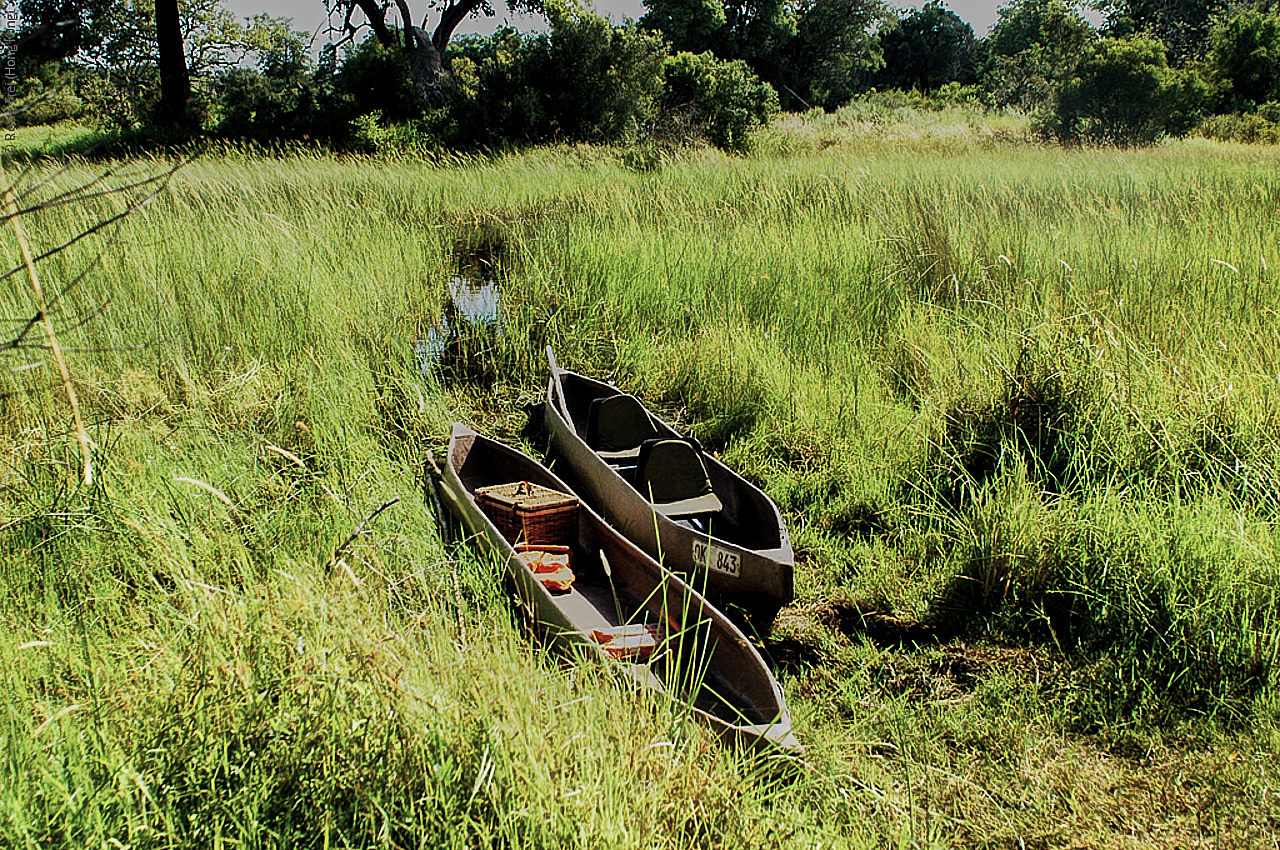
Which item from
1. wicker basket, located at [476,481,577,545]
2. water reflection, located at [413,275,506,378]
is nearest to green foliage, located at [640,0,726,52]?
water reflection, located at [413,275,506,378]

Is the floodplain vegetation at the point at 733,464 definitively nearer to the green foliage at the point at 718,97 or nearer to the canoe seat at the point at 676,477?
the canoe seat at the point at 676,477

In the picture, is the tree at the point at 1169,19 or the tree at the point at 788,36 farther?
the tree at the point at 788,36

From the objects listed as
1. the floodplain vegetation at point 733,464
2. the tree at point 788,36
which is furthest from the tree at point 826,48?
the floodplain vegetation at point 733,464

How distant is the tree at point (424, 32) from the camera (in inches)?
932

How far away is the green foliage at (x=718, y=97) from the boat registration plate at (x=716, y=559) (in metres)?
17.3

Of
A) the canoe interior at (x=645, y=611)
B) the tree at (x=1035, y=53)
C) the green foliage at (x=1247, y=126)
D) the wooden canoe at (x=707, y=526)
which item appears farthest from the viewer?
the tree at (x=1035, y=53)

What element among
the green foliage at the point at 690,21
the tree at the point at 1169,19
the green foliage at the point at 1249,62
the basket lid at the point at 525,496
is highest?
the green foliage at the point at 690,21

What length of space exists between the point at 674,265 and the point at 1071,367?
14.0 feet

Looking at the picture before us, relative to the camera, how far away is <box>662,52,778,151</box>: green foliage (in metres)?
21.2

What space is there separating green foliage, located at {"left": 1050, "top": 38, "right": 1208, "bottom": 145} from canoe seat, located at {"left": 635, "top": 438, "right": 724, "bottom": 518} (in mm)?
20451

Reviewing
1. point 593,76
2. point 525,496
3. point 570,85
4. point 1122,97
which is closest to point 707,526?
point 525,496

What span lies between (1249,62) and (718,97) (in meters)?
16.0

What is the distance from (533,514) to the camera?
4.57m

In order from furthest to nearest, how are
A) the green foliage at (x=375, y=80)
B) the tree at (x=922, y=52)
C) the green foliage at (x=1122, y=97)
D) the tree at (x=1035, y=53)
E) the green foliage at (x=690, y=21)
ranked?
the tree at (x=922, y=52)
the green foliage at (x=690, y=21)
the tree at (x=1035, y=53)
the green foliage at (x=375, y=80)
the green foliage at (x=1122, y=97)
